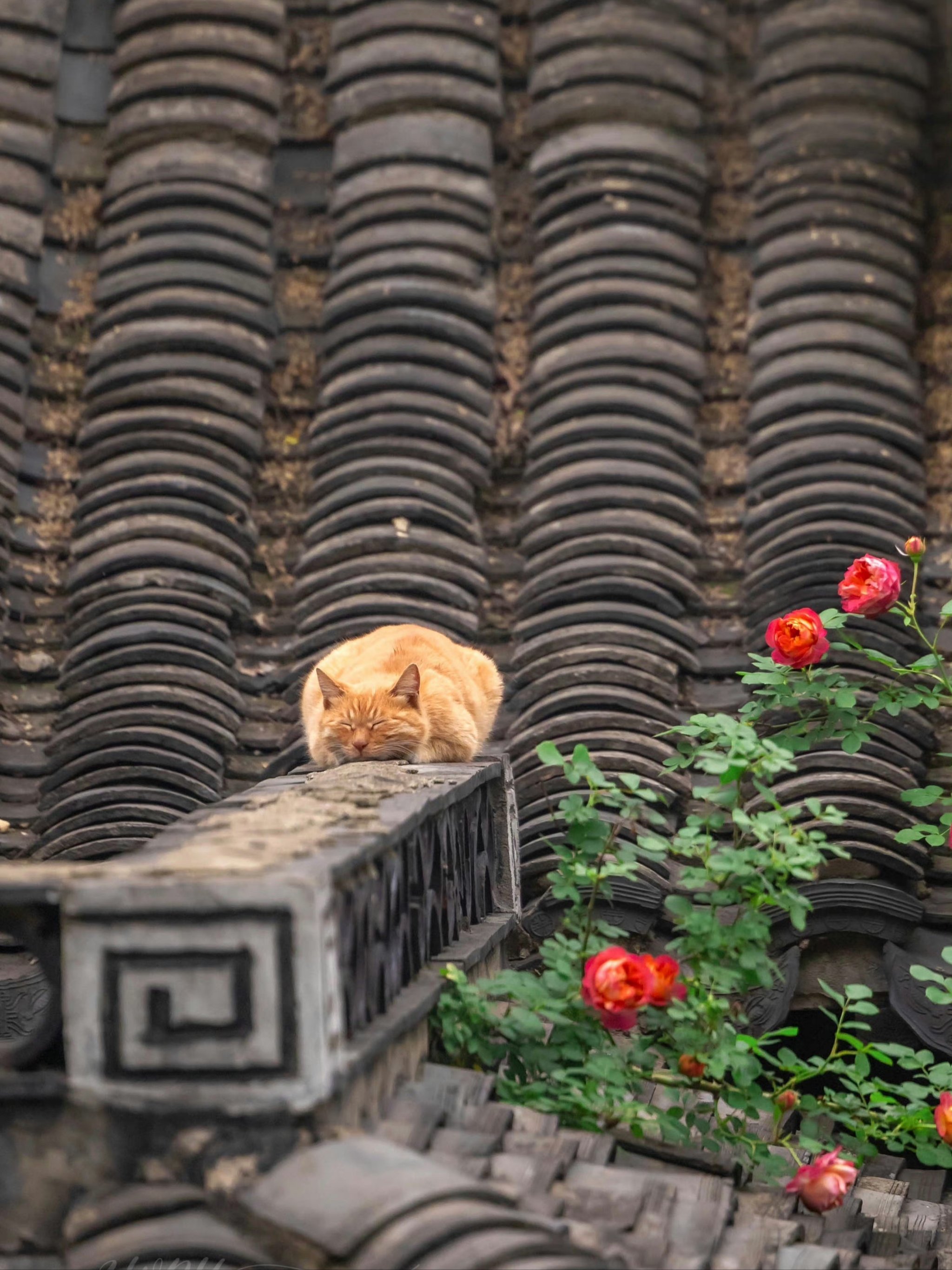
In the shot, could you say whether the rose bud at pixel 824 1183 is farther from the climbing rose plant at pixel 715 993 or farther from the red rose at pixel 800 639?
the red rose at pixel 800 639

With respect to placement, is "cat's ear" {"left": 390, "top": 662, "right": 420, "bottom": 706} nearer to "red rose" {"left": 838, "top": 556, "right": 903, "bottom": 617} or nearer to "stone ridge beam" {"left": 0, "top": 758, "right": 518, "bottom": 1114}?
"red rose" {"left": 838, "top": 556, "right": 903, "bottom": 617}

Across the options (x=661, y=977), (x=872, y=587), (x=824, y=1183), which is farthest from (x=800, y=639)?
(x=824, y=1183)

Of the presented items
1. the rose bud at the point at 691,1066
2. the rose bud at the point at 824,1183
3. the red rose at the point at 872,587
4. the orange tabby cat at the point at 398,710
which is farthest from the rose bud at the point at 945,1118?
the orange tabby cat at the point at 398,710

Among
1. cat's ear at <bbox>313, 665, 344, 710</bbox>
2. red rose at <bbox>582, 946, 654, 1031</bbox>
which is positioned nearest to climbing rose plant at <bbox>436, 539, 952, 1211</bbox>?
red rose at <bbox>582, 946, 654, 1031</bbox>

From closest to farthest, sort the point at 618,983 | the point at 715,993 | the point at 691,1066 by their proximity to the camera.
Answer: the point at 618,983
the point at 691,1066
the point at 715,993

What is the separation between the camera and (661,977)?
4.71 meters

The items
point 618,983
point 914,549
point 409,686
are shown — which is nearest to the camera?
point 618,983

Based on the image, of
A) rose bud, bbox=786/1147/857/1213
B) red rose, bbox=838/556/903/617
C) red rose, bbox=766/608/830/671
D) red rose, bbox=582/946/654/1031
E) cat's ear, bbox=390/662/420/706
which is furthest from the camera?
cat's ear, bbox=390/662/420/706

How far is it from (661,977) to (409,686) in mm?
2104

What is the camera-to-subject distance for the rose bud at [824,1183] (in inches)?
187

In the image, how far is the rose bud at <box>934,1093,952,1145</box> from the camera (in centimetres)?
526

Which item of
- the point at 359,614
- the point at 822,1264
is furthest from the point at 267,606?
the point at 822,1264

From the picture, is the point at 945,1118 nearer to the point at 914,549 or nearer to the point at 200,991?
the point at 914,549

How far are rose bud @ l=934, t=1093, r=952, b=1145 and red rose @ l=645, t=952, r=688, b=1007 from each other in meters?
1.04
